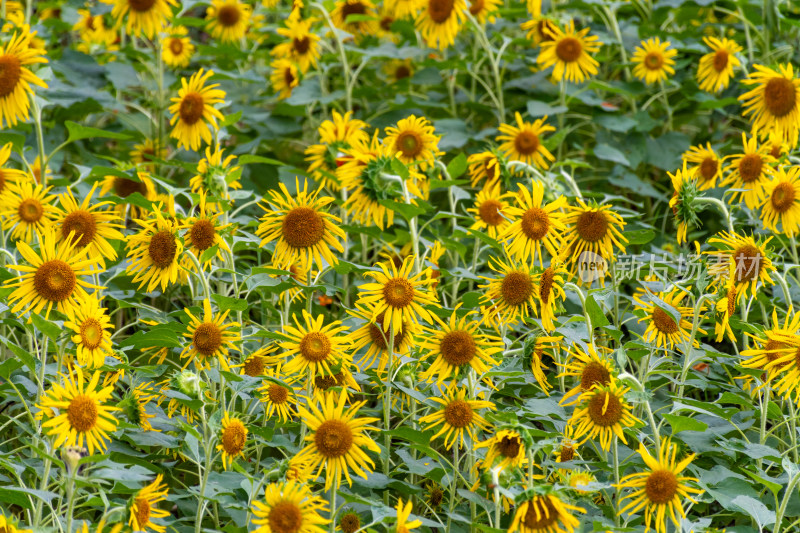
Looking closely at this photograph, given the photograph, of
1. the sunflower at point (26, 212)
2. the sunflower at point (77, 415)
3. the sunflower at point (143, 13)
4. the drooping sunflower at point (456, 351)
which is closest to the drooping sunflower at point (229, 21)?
the sunflower at point (143, 13)

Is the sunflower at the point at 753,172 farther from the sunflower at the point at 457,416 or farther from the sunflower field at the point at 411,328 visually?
the sunflower at the point at 457,416

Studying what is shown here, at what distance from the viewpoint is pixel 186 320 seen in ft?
7.45

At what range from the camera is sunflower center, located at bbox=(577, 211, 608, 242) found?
91.5 inches

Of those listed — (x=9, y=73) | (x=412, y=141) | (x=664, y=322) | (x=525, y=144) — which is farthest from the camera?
(x=525, y=144)

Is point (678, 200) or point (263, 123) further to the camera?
point (263, 123)

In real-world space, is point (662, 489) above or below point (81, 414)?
below

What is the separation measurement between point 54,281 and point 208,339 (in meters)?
0.39

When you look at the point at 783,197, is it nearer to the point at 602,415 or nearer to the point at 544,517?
the point at 602,415

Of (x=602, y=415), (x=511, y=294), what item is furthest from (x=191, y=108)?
(x=602, y=415)

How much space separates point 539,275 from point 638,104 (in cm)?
230

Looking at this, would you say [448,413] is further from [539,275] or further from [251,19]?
[251,19]

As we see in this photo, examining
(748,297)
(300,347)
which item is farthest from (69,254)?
(748,297)

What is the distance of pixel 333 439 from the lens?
1.83 meters

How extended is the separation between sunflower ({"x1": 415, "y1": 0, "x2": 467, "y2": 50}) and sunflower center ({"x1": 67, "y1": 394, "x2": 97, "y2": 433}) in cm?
243
